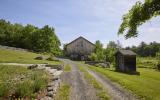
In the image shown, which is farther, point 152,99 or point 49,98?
point 152,99

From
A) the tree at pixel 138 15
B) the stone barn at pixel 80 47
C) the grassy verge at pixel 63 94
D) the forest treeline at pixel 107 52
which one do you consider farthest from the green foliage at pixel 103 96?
the stone barn at pixel 80 47

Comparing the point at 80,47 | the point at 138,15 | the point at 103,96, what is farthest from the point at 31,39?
the point at 138,15

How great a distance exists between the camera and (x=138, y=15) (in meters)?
10.7

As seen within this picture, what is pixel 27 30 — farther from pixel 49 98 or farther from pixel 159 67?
pixel 49 98

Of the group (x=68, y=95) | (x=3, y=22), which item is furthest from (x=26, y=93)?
(x=3, y=22)

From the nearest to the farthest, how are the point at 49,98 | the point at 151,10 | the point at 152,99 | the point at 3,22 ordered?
the point at 151,10 < the point at 49,98 < the point at 152,99 < the point at 3,22

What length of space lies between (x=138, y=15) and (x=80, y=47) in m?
95.0

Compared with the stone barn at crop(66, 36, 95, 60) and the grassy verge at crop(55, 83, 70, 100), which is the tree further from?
the stone barn at crop(66, 36, 95, 60)

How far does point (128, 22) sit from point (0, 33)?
90.7 m

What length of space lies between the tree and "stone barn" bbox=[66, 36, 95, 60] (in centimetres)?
9370

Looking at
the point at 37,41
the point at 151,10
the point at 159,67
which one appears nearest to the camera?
the point at 151,10

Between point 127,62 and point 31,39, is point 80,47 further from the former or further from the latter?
point 127,62

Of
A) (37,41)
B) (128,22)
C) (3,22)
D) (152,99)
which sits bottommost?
(152,99)

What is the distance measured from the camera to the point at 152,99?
18156 mm
